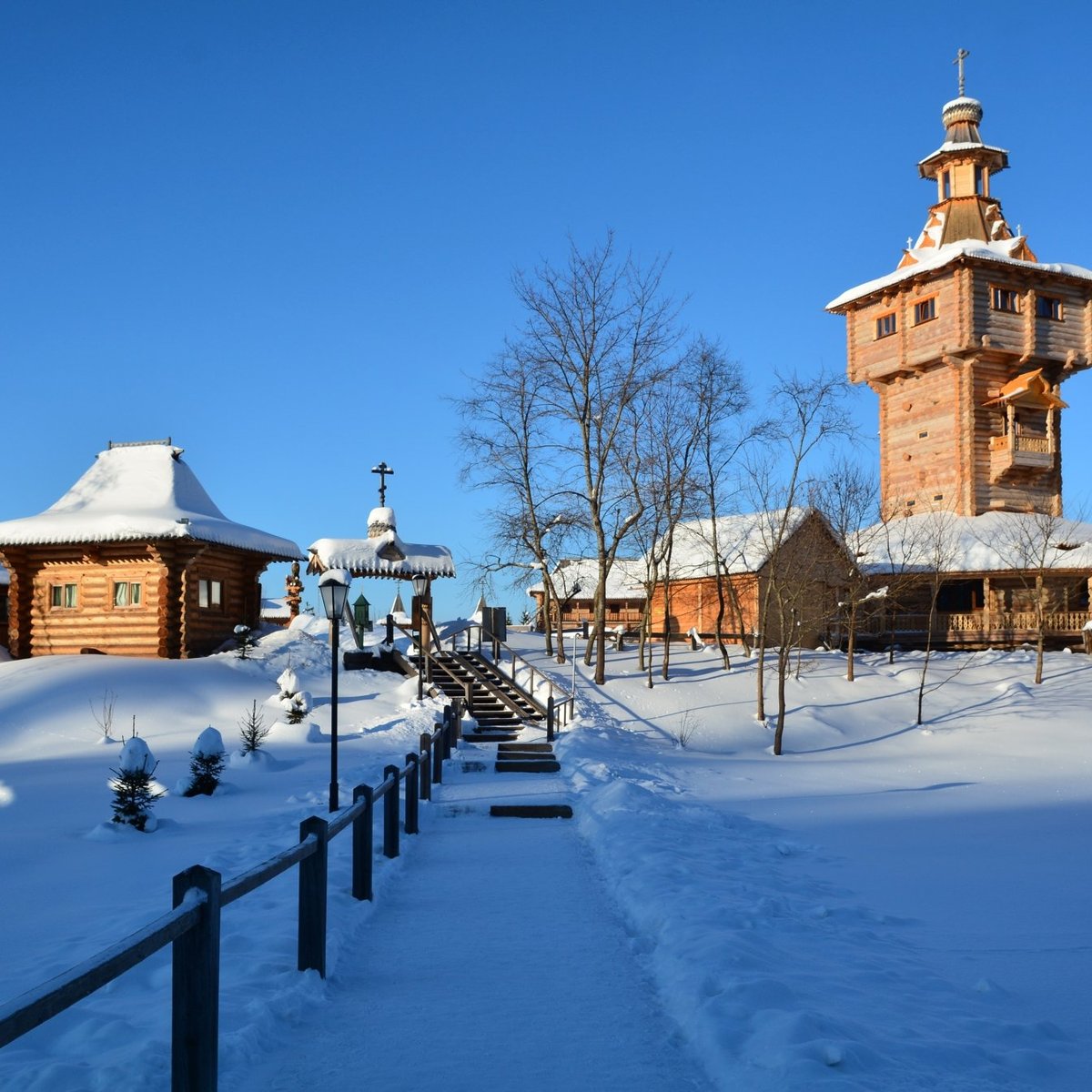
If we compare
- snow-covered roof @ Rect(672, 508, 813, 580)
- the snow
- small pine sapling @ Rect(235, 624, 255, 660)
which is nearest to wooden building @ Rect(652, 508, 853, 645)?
snow-covered roof @ Rect(672, 508, 813, 580)

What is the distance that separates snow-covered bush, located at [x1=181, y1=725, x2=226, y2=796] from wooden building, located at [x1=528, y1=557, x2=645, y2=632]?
101 ft

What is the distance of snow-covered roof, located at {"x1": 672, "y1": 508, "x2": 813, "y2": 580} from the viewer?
125 feet

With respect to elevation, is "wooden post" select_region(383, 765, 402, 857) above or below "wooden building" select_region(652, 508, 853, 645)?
below

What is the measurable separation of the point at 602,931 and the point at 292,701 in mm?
15428

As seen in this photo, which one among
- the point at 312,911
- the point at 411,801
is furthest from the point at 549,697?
the point at 312,911

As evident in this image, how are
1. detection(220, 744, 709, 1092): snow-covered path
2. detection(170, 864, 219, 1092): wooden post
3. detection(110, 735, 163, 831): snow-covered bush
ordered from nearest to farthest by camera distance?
detection(170, 864, 219, 1092): wooden post < detection(220, 744, 709, 1092): snow-covered path < detection(110, 735, 163, 831): snow-covered bush

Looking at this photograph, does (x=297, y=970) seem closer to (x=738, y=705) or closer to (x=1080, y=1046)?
(x=1080, y=1046)

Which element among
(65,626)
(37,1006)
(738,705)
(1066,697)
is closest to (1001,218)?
(1066,697)

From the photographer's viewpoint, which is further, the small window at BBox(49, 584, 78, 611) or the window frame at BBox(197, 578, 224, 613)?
the window frame at BBox(197, 578, 224, 613)

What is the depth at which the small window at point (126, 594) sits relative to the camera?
90.5 ft

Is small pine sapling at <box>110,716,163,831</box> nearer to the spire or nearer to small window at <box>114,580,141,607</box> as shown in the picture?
small window at <box>114,580,141,607</box>

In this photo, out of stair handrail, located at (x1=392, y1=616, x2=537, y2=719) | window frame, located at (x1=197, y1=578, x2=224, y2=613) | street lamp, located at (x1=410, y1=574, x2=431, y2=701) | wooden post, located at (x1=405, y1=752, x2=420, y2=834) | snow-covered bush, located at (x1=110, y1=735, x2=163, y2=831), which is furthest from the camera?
window frame, located at (x1=197, y1=578, x2=224, y2=613)

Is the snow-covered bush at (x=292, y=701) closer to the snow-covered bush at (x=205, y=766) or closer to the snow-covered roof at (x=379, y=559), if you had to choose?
the snow-covered bush at (x=205, y=766)

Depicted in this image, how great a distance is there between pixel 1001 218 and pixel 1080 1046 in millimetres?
46778
